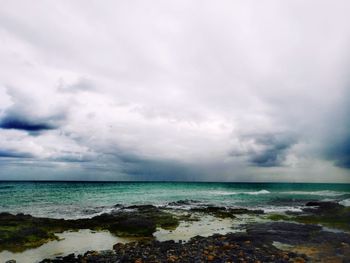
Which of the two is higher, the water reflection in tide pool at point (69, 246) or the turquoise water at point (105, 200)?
the turquoise water at point (105, 200)

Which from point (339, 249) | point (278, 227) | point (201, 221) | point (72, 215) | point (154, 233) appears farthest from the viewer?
point (72, 215)

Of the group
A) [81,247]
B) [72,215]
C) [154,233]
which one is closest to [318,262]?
[154,233]

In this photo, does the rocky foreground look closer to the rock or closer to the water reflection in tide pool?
the rock

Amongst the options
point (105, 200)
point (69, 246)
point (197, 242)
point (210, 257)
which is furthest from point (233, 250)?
point (105, 200)

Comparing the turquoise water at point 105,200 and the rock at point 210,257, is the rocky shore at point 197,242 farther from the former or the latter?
the turquoise water at point 105,200

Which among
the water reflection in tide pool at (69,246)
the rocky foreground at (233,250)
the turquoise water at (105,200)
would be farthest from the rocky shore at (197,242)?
the turquoise water at (105,200)

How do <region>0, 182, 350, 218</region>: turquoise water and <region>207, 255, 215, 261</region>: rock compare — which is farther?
<region>0, 182, 350, 218</region>: turquoise water

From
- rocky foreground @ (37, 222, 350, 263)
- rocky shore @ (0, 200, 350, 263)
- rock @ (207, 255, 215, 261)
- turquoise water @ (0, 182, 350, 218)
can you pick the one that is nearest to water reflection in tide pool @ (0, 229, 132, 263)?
rocky shore @ (0, 200, 350, 263)

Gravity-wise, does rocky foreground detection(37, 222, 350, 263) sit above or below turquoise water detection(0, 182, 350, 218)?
above

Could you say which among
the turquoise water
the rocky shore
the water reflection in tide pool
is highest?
the rocky shore

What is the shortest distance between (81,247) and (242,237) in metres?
12.4

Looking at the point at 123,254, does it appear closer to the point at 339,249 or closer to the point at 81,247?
the point at 81,247

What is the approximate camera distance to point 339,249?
2078 cm

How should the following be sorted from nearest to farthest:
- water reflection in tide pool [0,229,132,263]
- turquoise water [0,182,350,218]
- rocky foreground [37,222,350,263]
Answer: rocky foreground [37,222,350,263]
water reflection in tide pool [0,229,132,263]
turquoise water [0,182,350,218]
